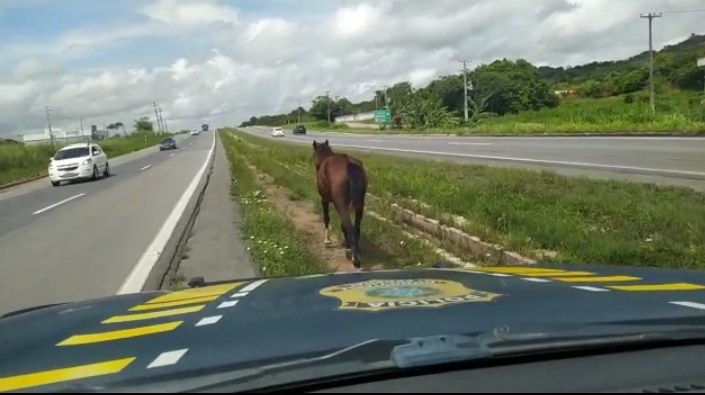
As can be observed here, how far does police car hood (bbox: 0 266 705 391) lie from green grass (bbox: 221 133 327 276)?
437 centimetres

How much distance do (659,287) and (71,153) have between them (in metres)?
31.1

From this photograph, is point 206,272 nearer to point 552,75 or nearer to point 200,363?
point 200,363

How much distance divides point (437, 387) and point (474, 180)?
14329 mm

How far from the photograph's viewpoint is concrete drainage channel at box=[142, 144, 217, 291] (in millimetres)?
8234

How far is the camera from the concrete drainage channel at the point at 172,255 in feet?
27.0

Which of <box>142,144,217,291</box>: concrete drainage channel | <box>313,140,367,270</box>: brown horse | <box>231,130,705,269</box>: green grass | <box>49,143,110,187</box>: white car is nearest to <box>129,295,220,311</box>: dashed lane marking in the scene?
<box>142,144,217,291</box>: concrete drainage channel

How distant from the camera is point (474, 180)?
1596cm

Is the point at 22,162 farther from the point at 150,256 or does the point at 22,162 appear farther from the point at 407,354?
the point at 407,354

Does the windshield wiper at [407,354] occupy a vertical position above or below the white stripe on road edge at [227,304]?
above

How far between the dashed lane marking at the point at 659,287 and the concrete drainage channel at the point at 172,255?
5.78 m

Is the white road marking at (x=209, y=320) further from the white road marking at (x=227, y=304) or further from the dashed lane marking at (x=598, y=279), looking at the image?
the dashed lane marking at (x=598, y=279)

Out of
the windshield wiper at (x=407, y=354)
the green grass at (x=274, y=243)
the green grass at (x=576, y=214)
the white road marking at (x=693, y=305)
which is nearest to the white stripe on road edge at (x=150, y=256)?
the green grass at (x=274, y=243)

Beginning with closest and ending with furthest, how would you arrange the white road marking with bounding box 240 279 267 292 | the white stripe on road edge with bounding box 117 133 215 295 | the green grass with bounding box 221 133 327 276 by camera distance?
the white road marking with bounding box 240 279 267 292 < the white stripe on road edge with bounding box 117 133 215 295 < the green grass with bounding box 221 133 327 276

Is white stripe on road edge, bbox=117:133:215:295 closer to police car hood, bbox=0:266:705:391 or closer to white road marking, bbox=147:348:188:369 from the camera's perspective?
police car hood, bbox=0:266:705:391
